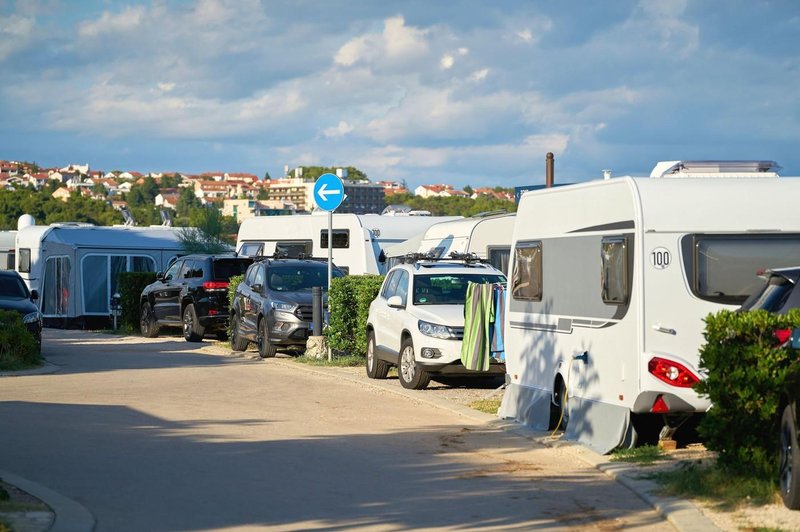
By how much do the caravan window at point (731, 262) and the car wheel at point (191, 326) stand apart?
1882 centimetres

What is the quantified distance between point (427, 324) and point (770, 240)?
6642 mm

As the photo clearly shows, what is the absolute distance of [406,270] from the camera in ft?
61.9

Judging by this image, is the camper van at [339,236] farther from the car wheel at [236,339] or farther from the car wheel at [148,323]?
the car wheel at [236,339]

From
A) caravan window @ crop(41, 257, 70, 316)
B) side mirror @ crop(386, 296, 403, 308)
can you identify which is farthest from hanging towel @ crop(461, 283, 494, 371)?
caravan window @ crop(41, 257, 70, 316)

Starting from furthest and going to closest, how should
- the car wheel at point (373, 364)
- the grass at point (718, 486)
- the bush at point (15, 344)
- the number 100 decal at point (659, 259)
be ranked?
the bush at point (15, 344) < the car wheel at point (373, 364) < the number 100 decal at point (659, 259) < the grass at point (718, 486)

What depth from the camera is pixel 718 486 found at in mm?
9445

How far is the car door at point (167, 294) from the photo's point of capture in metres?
29.9

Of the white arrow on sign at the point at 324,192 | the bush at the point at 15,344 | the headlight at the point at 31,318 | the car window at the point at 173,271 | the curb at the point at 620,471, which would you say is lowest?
the curb at the point at 620,471

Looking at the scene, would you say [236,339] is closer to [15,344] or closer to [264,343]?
[264,343]

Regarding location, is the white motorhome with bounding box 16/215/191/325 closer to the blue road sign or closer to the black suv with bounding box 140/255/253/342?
the black suv with bounding box 140/255/253/342

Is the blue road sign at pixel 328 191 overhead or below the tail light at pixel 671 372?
overhead

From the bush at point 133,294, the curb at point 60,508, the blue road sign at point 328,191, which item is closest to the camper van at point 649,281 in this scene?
the curb at point 60,508

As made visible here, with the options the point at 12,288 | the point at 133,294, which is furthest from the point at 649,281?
the point at 133,294

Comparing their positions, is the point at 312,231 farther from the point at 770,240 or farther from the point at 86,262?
the point at 770,240
